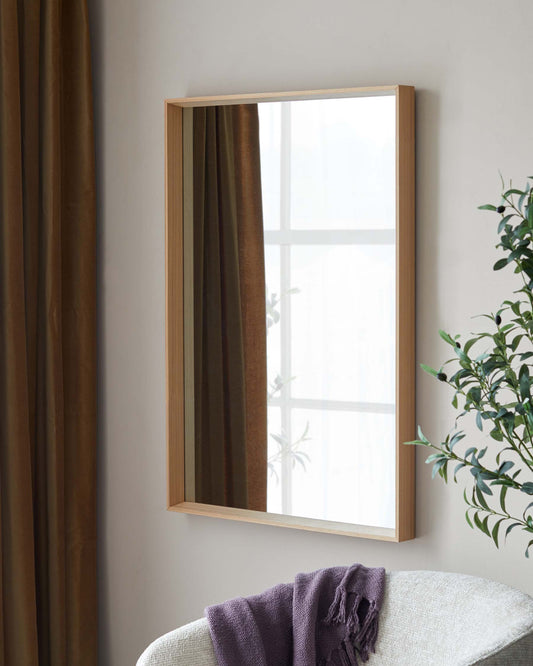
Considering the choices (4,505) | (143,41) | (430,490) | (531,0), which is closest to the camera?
(531,0)

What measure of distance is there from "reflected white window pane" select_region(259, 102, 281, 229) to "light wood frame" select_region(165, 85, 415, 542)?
1.3 inches

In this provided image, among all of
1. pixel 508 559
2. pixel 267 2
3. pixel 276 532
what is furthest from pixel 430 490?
pixel 267 2

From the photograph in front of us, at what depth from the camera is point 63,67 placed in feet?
7.38

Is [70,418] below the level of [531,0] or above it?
below

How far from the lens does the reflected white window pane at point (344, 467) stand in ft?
6.44

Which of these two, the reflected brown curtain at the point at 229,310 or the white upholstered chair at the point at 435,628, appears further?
the reflected brown curtain at the point at 229,310

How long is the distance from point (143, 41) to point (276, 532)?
51.5 inches

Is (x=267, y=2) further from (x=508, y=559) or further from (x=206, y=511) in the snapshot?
(x=508, y=559)

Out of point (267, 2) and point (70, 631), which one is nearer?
point (267, 2)

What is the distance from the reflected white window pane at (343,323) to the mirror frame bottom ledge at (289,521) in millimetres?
296

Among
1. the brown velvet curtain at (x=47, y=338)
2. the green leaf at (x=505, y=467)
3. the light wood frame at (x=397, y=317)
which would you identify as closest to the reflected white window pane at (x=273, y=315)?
the light wood frame at (x=397, y=317)

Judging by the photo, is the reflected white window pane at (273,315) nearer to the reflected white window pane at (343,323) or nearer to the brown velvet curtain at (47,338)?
the reflected white window pane at (343,323)

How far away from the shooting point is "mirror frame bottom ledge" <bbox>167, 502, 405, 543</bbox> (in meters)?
1.96

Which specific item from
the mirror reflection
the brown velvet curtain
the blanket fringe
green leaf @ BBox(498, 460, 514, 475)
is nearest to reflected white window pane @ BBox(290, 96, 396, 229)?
the mirror reflection
